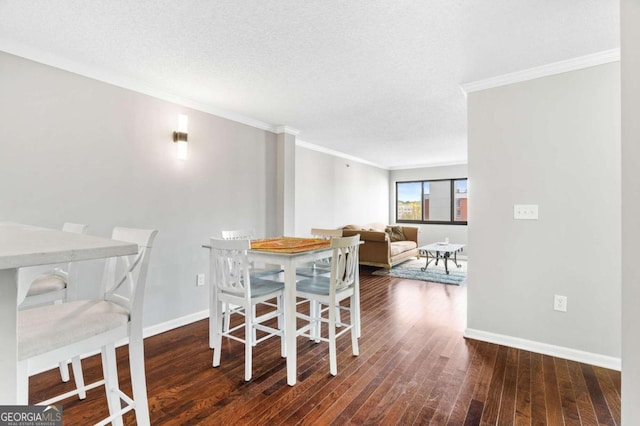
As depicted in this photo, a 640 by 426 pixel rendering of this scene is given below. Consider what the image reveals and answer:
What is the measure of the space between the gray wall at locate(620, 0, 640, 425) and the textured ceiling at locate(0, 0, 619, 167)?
782 mm

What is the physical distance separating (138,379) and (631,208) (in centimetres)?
208

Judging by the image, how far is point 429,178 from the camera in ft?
25.4

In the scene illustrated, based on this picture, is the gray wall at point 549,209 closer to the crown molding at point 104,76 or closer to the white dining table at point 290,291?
the white dining table at point 290,291

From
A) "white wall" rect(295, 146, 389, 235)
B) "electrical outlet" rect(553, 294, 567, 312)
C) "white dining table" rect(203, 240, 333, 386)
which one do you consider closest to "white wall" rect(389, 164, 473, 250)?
"white wall" rect(295, 146, 389, 235)

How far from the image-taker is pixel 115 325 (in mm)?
1197

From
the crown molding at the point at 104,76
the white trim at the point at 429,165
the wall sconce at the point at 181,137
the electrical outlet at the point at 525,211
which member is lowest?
the electrical outlet at the point at 525,211

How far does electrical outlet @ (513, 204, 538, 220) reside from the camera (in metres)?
2.55

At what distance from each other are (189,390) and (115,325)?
1073mm

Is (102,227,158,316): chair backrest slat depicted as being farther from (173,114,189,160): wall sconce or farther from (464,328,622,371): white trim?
(464,328,622,371): white trim

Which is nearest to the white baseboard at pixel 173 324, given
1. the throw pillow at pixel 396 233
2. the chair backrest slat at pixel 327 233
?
the chair backrest slat at pixel 327 233

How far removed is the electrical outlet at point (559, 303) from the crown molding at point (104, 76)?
361 centimetres

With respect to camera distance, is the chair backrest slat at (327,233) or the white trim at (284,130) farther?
the white trim at (284,130)

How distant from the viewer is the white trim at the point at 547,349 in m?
2.28

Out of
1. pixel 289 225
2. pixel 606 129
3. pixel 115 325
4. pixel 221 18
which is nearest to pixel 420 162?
pixel 289 225
